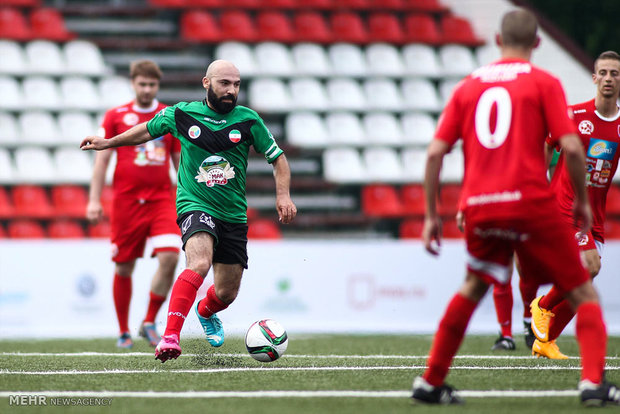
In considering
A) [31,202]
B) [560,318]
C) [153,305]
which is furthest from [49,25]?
[560,318]

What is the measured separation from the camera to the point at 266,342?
593 cm

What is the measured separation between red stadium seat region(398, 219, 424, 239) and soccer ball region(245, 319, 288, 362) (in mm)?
7656

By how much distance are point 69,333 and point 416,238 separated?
5492 millimetres

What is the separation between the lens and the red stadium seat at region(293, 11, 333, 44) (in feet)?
52.5

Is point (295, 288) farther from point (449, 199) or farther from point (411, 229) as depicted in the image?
point (449, 199)

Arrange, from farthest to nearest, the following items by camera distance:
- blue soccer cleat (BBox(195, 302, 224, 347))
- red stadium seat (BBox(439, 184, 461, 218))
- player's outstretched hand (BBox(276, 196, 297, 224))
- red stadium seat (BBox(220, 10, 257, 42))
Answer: red stadium seat (BBox(220, 10, 257, 42)) < red stadium seat (BBox(439, 184, 461, 218)) < blue soccer cleat (BBox(195, 302, 224, 347)) < player's outstretched hand (BBox(276, 196, 297, 224))

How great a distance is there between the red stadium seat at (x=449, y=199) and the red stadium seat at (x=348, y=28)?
344cm

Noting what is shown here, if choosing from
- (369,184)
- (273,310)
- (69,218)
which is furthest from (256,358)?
(369,184)

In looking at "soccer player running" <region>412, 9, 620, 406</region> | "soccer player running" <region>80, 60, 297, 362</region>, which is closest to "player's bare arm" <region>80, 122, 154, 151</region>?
"soccer player running" <region>80, 60, 297, 362</region>

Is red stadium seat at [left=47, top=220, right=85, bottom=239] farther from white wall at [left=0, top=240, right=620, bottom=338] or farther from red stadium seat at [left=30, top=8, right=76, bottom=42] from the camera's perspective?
red stadium seat at [left=30, top=8, right=76, bottom=42]

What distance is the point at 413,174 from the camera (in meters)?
14.7

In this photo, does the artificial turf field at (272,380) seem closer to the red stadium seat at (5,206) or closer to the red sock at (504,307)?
the red sock at (504,307)

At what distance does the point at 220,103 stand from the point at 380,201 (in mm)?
8644

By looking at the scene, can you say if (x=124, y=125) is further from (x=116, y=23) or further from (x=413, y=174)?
(x=116, y=23)
